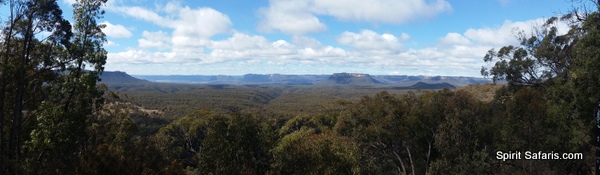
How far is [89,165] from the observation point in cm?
1499

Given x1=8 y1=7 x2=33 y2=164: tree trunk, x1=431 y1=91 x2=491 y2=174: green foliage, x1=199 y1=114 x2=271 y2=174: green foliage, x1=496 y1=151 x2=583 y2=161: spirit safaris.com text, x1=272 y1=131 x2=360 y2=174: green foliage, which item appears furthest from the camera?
x1=431 y1=91 x2=491 y2=174: green foliage

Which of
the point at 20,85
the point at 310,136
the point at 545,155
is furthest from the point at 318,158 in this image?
the point at 545,155

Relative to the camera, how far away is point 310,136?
2327 cm

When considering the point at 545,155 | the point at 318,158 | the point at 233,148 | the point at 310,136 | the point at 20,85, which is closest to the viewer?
the point at 20,85

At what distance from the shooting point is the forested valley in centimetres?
→ 1330

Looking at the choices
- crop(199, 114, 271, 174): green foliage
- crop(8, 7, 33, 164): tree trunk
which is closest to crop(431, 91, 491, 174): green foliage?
crop(199, 114, 271, 174): green foliage

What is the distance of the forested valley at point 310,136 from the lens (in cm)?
1330

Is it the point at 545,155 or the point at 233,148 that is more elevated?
the point at 233,148

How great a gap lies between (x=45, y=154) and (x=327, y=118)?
125ft

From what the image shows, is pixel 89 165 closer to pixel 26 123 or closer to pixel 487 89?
pixel 26 123

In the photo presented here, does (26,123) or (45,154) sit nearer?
(45,154)

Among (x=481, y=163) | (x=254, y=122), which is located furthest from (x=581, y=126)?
(x=254, y=122)

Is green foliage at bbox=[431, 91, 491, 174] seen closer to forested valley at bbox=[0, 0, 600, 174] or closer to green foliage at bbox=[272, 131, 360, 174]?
forested valley at bbox=[0, 0, 600, 174]

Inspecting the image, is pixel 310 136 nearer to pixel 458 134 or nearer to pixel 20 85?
pixel 458 134
